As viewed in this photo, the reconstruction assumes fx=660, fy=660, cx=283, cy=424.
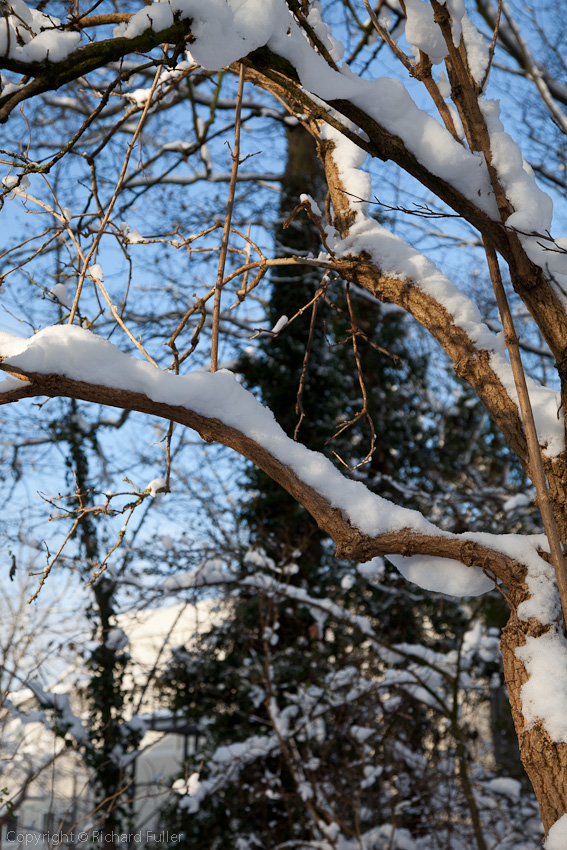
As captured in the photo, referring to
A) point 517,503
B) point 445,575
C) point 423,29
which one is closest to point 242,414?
point 445,575

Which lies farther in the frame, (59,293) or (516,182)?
(59,293)

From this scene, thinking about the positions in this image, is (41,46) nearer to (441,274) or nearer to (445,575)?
(441,274)

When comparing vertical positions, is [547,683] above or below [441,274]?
below

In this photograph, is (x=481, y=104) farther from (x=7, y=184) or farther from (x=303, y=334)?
(x=303, y=334)

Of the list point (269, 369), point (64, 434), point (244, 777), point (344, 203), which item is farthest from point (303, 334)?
point (344, 203)

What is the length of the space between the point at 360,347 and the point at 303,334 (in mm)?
1201

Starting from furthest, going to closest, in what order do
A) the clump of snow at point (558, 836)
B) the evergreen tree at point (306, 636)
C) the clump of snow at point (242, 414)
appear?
1. the evergreen tree at point (306, 636)
2. the clump of snow at point (242, 414)
3. the clump of snow at point (558, 836)

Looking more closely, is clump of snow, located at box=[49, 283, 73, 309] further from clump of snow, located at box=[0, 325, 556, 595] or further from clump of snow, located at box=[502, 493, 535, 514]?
clump of snow, located at box=[502, 493, 535, 514]

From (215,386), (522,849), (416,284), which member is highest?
(416,284)

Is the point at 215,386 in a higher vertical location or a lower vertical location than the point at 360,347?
lower

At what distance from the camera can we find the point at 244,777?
6.06 meters

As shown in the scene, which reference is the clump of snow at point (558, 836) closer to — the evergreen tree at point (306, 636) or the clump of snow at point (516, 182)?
the clump of snow at point (516, 182)

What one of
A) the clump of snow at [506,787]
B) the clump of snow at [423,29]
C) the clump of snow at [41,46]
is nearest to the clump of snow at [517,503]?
the clump of snow at [506,787]

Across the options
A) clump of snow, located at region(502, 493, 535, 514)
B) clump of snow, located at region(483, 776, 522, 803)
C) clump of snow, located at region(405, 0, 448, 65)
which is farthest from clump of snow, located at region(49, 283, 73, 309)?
clump of snow, located at region(483, 776, 522, 803)
